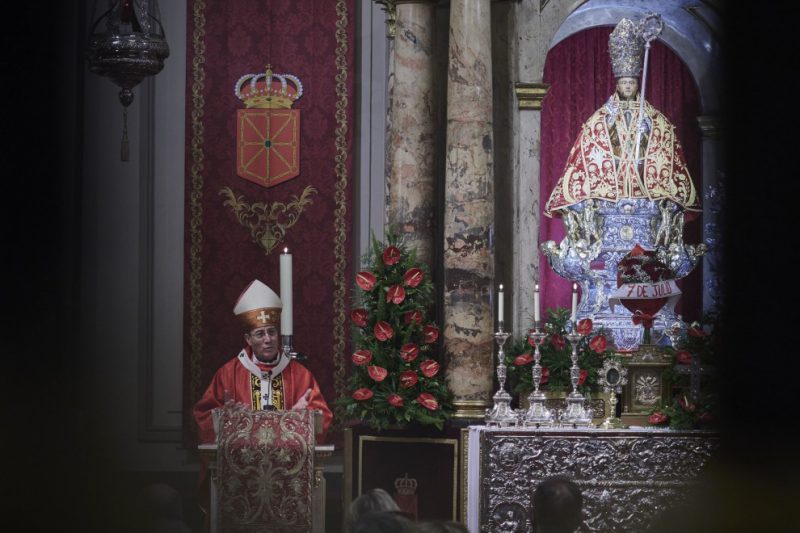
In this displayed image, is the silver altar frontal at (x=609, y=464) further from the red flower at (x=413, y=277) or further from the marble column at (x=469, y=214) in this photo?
the red flower at (x=413, y=277)

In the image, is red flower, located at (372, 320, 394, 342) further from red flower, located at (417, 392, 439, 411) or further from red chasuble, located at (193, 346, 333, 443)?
red chasuble, located at (193, 346, 333, 443)

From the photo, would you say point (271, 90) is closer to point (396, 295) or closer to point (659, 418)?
point (396, 295)

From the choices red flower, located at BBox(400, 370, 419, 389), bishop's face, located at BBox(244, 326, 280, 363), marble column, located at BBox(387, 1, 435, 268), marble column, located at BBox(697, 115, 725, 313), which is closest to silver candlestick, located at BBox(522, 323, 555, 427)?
red flower, located at BBox(400, 370, 419, 389)

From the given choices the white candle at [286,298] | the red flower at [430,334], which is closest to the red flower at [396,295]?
the red flower at [430,334]

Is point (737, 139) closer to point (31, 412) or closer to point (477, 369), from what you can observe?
point (31, 412)

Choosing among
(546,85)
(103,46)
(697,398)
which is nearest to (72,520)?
(697,398)

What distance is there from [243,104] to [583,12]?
8.73ft

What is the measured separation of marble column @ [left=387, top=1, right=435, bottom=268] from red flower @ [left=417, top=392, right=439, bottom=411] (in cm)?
102

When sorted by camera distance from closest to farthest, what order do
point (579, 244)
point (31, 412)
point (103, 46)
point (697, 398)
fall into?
point (31, 412) < point (697, 398) < point (103, 46) < point (579, 244)

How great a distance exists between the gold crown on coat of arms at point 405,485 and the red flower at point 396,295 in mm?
1074

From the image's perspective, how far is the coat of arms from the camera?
345 inches

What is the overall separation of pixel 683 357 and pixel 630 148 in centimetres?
158

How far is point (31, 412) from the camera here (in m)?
1.86

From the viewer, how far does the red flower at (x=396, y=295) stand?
6957mm
